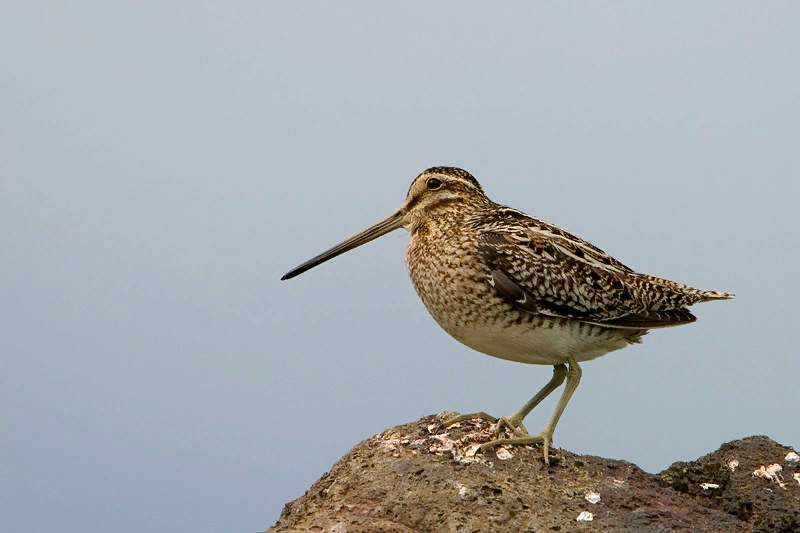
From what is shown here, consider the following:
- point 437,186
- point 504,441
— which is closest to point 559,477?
point 504,441

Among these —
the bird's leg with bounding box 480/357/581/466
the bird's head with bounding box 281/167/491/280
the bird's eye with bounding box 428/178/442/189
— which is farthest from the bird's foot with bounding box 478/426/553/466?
the bird's eye with bounding box 428/178/442/189

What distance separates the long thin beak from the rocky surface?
5.12ft

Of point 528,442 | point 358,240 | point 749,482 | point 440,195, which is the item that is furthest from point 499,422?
point 358,240

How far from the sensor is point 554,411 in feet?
22.5

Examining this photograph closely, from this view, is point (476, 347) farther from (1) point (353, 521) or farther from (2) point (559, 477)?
(1) point (353, 521)

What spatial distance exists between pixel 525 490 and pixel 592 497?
0.40 metres

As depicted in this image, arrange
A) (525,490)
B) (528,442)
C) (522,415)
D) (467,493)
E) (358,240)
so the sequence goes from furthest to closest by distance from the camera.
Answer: (358,240)
(522,415)
(528,442)
(525,490)
(467,493)

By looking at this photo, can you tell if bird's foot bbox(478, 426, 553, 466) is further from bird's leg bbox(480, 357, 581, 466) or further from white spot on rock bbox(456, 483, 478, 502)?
white spot on rock bbox(456, 483, 478, 502)

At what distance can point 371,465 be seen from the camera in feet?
21.2

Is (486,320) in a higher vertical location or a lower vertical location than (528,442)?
higher

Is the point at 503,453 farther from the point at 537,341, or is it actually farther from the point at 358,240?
the point at 358,240

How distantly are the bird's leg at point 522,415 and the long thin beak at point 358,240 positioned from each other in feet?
5.14

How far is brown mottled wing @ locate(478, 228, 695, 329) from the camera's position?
22.2ft

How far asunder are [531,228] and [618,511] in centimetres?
199
